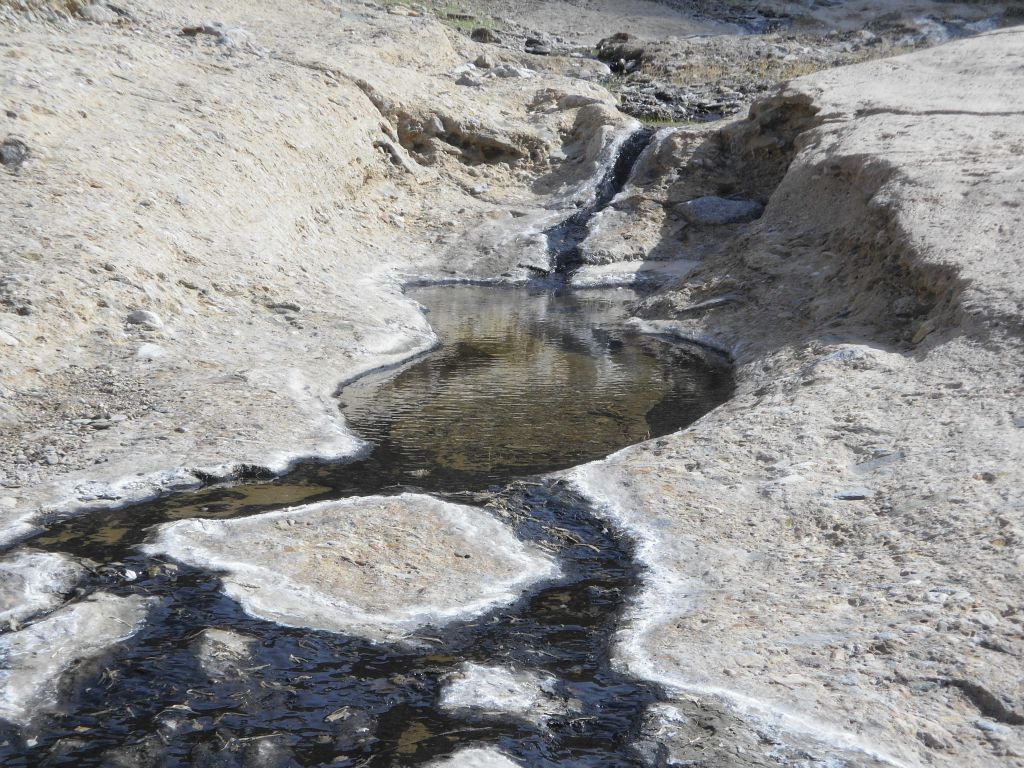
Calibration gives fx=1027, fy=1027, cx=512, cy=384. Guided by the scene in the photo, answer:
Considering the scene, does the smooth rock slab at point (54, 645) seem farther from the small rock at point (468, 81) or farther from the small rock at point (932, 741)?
the small rock at point (468, 81)

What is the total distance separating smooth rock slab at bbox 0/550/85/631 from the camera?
5.24m

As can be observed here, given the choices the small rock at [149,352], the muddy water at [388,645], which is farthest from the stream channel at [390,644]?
the small rock at [149,352]

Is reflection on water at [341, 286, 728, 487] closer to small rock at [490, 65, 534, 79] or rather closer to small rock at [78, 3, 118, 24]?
small rock at [78, 3, 118, 24]

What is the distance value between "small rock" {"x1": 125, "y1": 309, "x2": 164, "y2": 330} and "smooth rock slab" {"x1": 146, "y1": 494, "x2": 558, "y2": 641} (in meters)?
3.56

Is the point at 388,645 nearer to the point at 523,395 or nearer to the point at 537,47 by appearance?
the point at 523,395

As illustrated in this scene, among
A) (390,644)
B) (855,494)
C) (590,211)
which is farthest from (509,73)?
(390,644)

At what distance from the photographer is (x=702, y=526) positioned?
656 centimetres

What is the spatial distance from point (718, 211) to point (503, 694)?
1283cm

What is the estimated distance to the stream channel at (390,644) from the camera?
441 centimetres

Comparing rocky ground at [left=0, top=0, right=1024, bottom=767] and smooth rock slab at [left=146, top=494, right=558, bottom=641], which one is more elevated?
rocky ground at [left=0, top=0, right=1024, bottom=767]

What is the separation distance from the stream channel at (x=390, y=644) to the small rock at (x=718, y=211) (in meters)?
7.21

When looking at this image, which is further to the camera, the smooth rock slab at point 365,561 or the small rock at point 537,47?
the small rock at point 537,47

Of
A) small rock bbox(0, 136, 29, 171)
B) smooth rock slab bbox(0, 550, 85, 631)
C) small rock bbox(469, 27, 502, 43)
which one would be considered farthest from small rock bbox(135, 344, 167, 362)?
small rock bbox(469, 27, 502, 43)

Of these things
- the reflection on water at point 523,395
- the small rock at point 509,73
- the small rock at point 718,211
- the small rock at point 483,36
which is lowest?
the reflection on water at point 523,395
